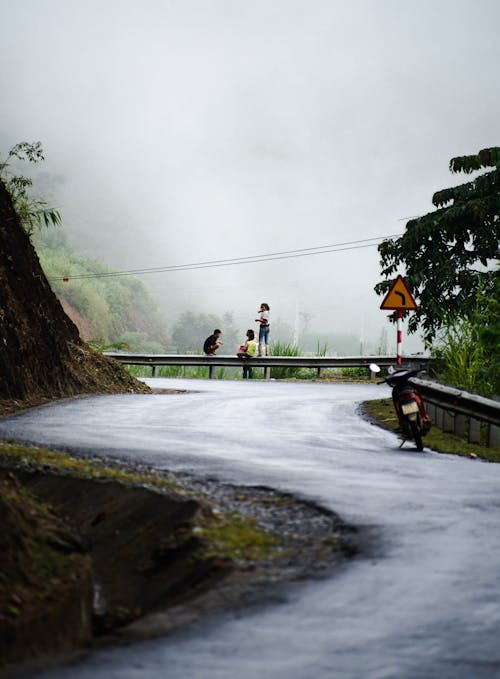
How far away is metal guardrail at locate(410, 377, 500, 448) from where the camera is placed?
43.7 ft

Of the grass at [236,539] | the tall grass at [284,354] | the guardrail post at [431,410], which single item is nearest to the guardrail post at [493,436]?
the guardrail post at [431,410]

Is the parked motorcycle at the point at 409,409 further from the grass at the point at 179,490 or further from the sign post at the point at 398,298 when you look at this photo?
the sign post at the point at 398,298

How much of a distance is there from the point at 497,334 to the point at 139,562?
1320 cm

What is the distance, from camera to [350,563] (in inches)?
250

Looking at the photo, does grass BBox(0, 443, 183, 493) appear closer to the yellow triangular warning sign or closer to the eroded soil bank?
the eroded soil bank

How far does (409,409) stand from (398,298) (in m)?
11.2

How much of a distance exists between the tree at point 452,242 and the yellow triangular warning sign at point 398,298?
42.3ft

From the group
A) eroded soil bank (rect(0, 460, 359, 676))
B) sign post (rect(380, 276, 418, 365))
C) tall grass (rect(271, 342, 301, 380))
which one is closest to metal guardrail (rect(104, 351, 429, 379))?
tall grass (rect(271, 342, 301, 380))

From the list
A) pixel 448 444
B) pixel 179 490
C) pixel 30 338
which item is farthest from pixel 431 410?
pixel 179 490

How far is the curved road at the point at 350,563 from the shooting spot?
441cm

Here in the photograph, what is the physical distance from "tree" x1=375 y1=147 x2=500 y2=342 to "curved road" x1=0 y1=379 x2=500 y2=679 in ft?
72.8

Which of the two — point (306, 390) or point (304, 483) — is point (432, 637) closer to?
point (304, 483)


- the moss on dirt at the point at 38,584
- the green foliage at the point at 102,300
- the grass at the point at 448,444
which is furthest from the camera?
the green foliage at the point at 102,300

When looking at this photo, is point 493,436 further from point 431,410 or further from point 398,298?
point 398,298
